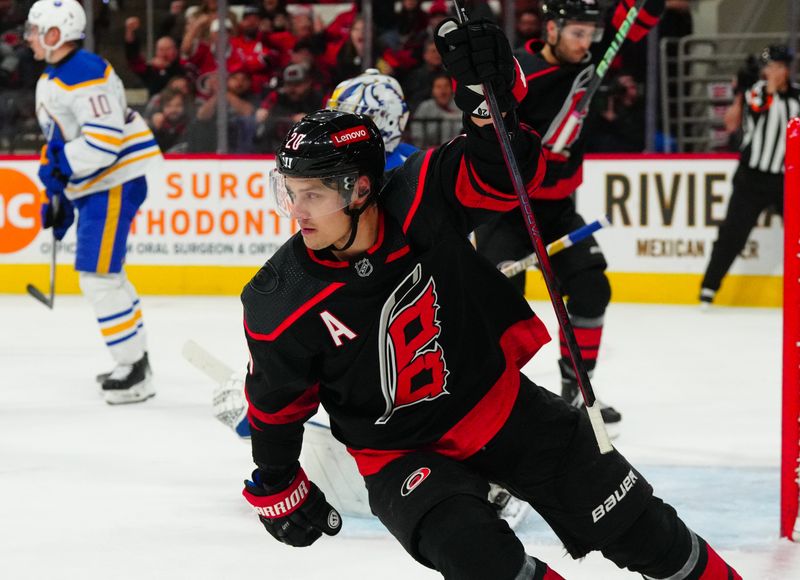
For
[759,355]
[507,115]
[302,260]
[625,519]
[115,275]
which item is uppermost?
[507,115]

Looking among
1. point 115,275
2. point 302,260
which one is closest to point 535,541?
point 302,260

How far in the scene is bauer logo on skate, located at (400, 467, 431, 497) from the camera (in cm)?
183

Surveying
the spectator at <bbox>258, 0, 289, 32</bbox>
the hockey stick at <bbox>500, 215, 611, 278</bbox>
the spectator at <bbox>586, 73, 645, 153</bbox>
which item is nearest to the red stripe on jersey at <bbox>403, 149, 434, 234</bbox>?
the hockey stick at <bbox>500, 215, 611, 278</bbox>

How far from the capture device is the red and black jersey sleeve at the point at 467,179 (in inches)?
72.1

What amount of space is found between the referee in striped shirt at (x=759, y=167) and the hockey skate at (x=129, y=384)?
10.5ft

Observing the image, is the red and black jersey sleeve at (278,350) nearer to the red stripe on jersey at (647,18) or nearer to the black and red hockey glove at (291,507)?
the black and red hockey glove at (291,507)

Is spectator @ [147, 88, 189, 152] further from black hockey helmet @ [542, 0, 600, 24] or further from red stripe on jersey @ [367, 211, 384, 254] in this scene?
red stripe on jersey @ [367, 211, 384, 254]

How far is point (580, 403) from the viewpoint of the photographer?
12.4ft

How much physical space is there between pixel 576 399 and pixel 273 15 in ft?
15.6

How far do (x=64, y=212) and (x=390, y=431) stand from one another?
2.84m

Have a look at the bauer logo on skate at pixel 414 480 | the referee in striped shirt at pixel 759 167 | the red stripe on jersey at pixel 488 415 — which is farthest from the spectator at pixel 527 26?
the bauer logo on skate at pixel 414 480

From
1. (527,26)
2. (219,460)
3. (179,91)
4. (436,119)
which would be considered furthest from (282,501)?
(179,91)

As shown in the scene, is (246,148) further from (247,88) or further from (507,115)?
(507,115)

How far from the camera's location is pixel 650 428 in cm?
391
